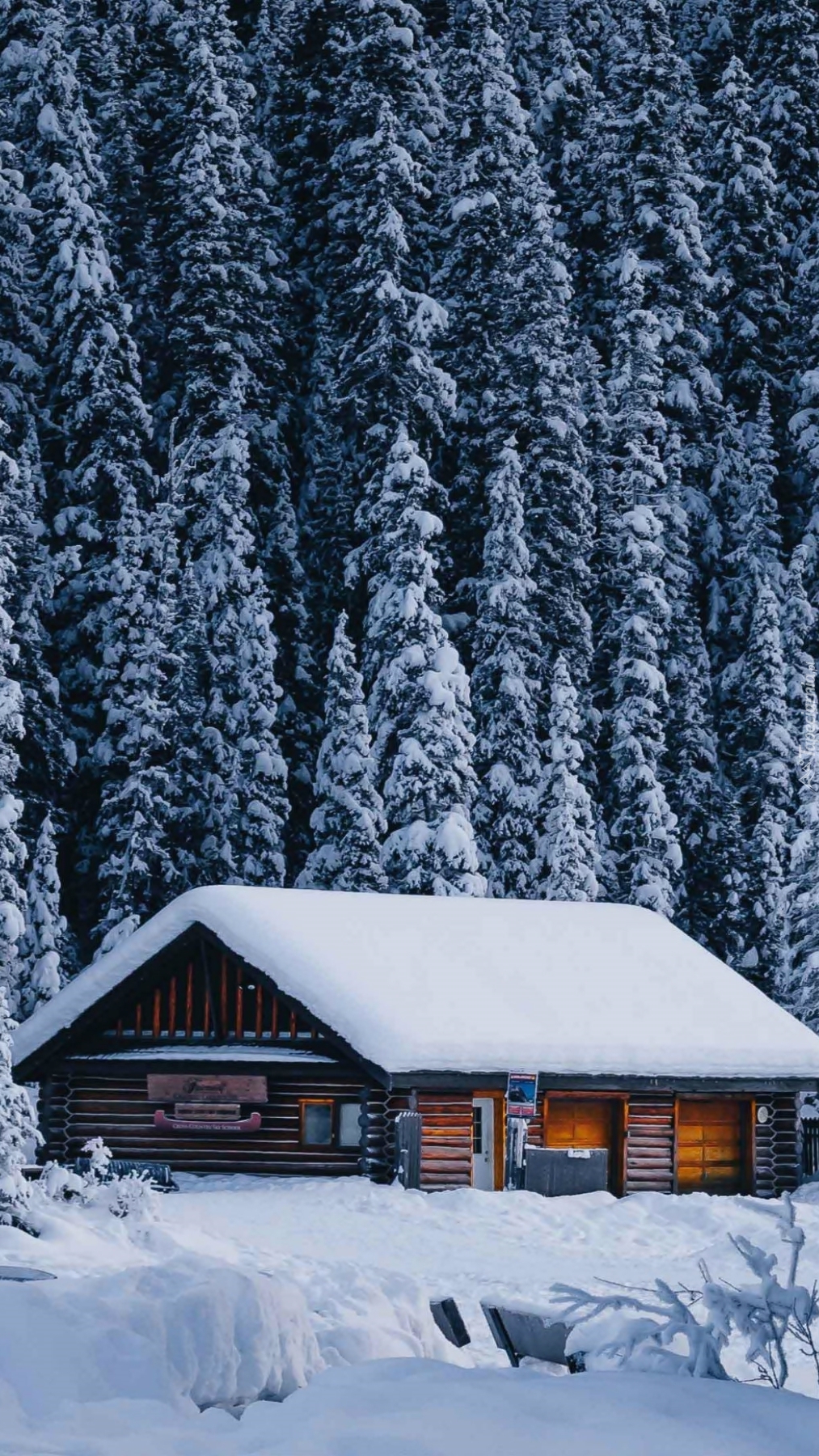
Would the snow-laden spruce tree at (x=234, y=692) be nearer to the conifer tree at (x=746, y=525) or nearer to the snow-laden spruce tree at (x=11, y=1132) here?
the conifer tree at (x=746, y=525)

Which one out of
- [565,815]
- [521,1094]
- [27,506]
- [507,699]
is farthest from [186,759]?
[521,1094]

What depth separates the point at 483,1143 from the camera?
97.8 ft

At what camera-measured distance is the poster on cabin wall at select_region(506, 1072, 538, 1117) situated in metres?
29.0

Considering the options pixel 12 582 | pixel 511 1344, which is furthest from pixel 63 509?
pixel 511 1344

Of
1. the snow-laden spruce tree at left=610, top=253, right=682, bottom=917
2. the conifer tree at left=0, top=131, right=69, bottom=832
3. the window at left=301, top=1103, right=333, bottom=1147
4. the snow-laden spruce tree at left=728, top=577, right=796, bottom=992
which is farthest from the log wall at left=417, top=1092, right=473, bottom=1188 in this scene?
the snow-laden spruce tree at left=728, top=577, right=796, bottom=992

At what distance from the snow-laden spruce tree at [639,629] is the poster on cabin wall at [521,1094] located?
1890 cm

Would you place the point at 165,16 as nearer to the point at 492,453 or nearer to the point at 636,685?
the point at 492,453

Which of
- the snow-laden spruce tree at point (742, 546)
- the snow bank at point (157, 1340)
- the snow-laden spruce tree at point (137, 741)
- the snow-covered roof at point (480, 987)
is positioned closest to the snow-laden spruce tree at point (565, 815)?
the snow-laden spruce tree at point (137, 741)

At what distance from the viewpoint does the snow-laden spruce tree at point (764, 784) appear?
49.3m

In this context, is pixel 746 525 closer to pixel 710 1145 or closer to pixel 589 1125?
pixel 710 1145

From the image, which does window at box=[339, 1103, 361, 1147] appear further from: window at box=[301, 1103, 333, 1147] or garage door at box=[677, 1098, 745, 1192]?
garage door at box=[677, 1098, 745, 1192]

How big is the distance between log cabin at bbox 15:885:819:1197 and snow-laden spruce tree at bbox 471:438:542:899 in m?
14.0

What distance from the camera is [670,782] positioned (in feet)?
175

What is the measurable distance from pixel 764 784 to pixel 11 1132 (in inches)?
1310
